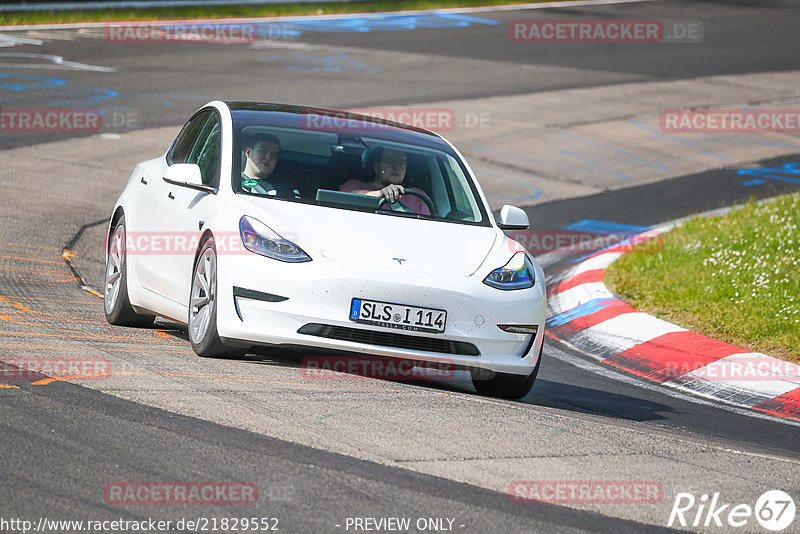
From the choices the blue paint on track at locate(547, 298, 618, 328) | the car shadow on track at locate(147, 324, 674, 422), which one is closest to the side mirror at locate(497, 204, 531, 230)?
the car shadow on track at locate(147, 324, 674, 422)

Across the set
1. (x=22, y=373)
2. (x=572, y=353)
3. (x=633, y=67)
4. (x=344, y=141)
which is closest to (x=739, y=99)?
(x=633, y=67)

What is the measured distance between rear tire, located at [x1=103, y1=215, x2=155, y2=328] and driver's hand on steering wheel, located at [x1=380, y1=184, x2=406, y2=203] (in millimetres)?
1775

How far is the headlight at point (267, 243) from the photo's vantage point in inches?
253

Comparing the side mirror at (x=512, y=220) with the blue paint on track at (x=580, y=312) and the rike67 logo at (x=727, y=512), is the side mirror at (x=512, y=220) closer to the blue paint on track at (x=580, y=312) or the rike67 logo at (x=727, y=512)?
the blue paint on track at (x=580, y=312)

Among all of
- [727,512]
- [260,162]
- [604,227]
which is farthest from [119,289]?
[604,227]

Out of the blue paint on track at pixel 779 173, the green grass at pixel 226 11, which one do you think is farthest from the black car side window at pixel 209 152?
the green grass at pixel 226 11

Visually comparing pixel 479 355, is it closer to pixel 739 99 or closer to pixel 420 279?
pixel 420 279

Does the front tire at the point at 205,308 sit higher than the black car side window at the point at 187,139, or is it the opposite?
the black car side window at the point at 187,139

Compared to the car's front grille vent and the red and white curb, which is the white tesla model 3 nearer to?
the car's front grille vent

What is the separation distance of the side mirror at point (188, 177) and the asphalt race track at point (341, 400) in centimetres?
94

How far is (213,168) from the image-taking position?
736 cm

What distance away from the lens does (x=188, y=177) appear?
705 cm

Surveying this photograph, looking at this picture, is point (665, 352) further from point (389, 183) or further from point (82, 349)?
point (82, 349)

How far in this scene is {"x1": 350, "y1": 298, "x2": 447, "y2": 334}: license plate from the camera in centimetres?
631
